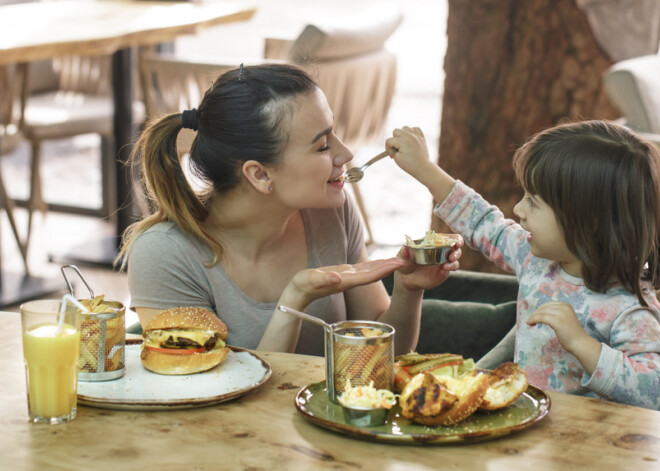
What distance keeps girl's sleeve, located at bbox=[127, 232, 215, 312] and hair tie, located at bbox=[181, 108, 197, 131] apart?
21cm

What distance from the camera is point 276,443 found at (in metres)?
1.20

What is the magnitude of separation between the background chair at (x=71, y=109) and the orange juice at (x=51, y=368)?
3185 mm

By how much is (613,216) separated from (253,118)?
0.66 metres

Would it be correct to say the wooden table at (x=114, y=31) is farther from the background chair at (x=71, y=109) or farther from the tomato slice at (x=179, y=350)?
the tomato slice at (x=179, y=350)

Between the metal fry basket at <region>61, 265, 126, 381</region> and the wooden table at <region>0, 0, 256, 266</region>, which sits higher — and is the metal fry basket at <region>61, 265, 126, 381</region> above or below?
below

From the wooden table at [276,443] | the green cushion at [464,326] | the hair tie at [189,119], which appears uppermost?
the hair tie at [189,119]

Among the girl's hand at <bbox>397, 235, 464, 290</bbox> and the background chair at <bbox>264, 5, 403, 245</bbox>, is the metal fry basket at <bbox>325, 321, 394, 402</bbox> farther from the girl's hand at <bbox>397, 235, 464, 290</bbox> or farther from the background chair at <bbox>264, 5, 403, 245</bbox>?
the background chair at <bbox>264, 5, 403, 245</bbox>

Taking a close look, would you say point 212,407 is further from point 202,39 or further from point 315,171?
point 202,39

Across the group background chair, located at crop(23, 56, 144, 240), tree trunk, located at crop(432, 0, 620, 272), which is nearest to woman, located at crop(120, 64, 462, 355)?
tree trunk, located at crop(432, 0, 620, 272)

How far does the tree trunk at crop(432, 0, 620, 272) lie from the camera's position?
10.5ft

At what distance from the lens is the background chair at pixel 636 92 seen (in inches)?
127

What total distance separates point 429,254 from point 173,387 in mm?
532

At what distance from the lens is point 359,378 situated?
1271mm

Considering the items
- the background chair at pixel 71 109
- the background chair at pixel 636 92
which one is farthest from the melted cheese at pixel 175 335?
the background chair at pixel 71 109
